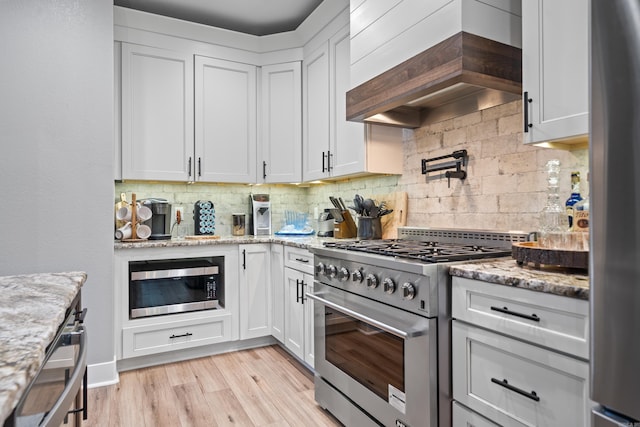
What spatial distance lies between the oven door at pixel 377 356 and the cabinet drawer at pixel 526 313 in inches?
6.4

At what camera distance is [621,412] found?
0.91 meters

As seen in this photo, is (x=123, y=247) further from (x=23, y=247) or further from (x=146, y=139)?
(x=146, y=139)

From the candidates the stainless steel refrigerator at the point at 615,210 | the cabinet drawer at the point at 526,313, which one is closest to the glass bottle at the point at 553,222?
the cabinet drawer at the point at 526,313

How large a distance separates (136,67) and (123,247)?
140cm

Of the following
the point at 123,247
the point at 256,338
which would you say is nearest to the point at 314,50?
the point at 123,247

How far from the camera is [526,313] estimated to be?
1208 millimetres

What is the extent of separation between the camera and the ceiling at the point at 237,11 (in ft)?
10.4

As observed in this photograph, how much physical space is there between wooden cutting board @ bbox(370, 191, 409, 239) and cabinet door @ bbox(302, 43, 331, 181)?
1.87 feet

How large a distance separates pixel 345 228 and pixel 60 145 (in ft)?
6.35

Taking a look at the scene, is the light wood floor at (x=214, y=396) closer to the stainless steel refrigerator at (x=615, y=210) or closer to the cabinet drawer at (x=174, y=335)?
the cabinet drawer at (x=174, y=335)

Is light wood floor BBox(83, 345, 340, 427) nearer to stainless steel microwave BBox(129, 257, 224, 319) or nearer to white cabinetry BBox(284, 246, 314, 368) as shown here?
white cabinetry BBox(284, 246, 314, 368)

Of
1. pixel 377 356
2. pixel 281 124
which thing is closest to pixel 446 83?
pixel 377 356

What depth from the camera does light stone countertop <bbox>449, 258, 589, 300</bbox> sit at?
1.10 metres

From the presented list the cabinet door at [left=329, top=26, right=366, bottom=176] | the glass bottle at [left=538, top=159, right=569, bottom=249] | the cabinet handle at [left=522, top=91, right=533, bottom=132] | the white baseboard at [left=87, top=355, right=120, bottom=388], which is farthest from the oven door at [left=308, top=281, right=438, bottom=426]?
the white baseboard at [left=87, top=355, right=120, bottom=388]
